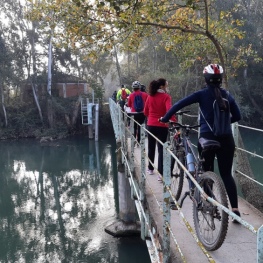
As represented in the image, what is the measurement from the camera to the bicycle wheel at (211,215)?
2211 millimetres

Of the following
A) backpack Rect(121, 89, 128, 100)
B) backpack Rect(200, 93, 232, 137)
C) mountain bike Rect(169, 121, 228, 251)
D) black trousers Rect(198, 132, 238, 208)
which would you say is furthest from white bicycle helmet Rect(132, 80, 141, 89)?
backpack Rect(200, 93, 232, 137)

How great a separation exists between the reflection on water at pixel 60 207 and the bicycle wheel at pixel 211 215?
184 inches

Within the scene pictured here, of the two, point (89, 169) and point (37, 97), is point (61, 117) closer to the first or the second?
point (37, 97)

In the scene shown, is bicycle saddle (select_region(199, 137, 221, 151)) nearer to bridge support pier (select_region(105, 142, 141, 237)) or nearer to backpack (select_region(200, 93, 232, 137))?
backpack (select_region(200, 93, 232, 137))

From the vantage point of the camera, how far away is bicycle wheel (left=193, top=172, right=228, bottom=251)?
221 centimetres

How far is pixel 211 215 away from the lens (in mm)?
2316

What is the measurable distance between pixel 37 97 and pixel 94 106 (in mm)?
5007

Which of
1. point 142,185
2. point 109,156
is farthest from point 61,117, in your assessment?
point 142,185

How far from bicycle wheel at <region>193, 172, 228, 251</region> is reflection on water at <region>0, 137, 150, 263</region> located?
184 inches

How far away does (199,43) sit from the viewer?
284 inches

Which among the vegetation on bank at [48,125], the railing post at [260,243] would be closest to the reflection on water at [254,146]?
the vegetation on bank at [48,125]

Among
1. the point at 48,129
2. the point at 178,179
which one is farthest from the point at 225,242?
the point at 48,129

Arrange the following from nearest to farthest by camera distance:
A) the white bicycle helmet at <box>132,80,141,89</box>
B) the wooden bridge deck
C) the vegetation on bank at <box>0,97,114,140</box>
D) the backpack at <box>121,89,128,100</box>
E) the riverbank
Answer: the wooden bridge deck, the white bicycle helmet at <box>132,80,141,89</box>, the backpack at <box>121,89,128,100</box>, the riverbank, the vegetation on bank at <box>0,97,114,140</box>

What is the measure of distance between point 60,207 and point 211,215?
8.72 m
